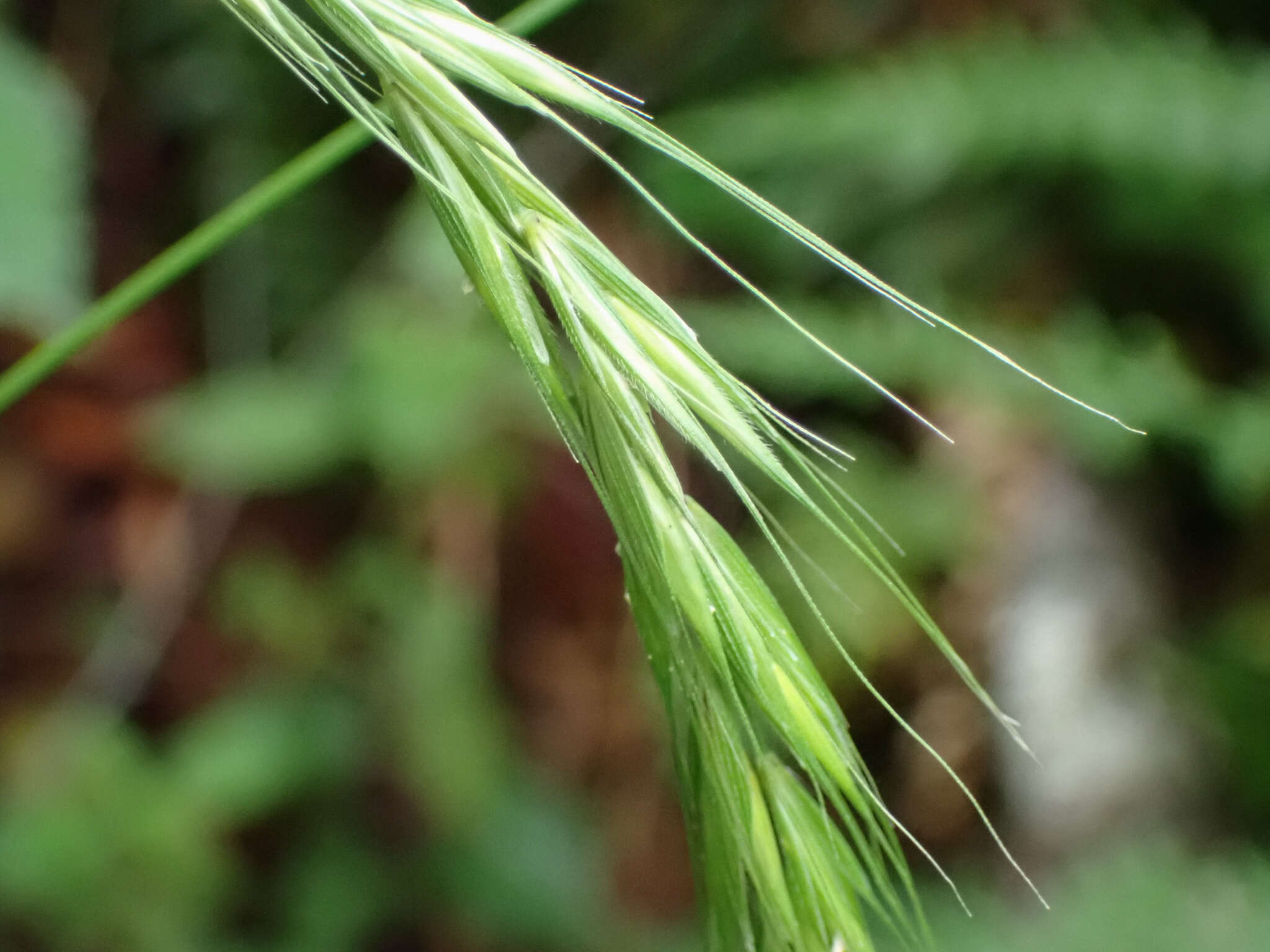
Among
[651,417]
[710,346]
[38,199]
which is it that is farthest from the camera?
[710,346]

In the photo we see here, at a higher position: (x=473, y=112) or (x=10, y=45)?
(x=10, y=45)

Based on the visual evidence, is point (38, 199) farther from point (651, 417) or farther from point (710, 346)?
point (710, 346)

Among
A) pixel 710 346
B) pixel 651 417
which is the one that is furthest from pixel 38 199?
pixel 710 346

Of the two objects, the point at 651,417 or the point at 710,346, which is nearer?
Result: the point at 651,417

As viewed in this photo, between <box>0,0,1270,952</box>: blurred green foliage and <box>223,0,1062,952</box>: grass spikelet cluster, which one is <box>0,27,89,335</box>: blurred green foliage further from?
<box>0,0,1270,952</box>: blurred green foliage

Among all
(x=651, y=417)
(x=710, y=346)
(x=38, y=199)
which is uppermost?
(x=38, y=199)

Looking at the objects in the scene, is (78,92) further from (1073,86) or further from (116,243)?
(1073,86)

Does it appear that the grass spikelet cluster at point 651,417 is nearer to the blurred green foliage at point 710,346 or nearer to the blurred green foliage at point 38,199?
the blurred green foliage at point 38,199

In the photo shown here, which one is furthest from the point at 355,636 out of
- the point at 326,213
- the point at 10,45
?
the point at 10,45
